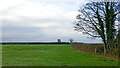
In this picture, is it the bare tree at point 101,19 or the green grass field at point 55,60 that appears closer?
the green grass field at point 55,60

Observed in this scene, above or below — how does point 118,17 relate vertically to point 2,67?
above

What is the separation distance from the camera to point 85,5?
16969mm

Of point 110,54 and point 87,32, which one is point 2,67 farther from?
point 87,32

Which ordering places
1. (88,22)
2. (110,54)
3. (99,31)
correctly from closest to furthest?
(110,54), (99,31), (88,22)

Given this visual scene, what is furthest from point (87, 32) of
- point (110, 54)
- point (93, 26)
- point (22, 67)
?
point (22, 67)

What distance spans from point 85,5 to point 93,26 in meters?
2.12

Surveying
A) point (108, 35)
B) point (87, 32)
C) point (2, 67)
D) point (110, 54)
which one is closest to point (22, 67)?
point (2, 67)

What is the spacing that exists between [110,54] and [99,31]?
369 cm

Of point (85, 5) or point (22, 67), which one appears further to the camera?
point (85, 5)

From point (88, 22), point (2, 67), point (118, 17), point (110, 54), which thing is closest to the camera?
point (2, 67)

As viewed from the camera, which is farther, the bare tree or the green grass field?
the bare tree

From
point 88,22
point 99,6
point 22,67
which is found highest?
point 99,6

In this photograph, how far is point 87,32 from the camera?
55.2 feet

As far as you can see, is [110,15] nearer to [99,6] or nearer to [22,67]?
[99,6]
